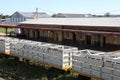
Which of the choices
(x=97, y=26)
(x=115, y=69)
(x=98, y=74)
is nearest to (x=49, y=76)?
(x=98, y=74)

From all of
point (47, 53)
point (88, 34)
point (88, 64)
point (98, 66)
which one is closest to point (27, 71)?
point (47, 53)

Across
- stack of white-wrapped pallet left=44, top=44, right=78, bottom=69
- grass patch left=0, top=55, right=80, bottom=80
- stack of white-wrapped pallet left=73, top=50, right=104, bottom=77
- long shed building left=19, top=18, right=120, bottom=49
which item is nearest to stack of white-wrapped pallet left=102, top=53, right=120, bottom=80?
stack of white-wrapped pallet left=73, top=50, right=104, bottom=77

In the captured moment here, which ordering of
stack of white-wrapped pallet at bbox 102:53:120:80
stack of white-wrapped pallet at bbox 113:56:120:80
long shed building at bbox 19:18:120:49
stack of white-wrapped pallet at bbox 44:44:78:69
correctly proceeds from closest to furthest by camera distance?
stack of white-wrapped pallet at bbox 113:56:120:80
stack of white-wrapped pallet at bbox 102:53:120:80
stack of white-wrapped pallet at bbox 44:44:78:69
long shed building at bbox 19:18:120:49

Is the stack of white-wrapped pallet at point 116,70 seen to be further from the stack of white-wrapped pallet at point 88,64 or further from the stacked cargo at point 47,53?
the stacked cargo at point 47,53

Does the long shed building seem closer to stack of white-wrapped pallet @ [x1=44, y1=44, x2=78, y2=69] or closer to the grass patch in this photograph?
stack of white-wrapped pallet @ [x1=44, y1=44, x2=78, y2=69]

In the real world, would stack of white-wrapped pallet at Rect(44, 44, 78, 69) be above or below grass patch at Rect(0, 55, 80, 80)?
above

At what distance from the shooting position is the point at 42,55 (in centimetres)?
1814

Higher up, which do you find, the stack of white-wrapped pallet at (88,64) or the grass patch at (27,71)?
the stack of white-wrapped pallet at (88,64)

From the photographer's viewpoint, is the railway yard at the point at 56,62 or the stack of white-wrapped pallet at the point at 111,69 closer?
the stack of white-wrapped pallet at the point at 111,69

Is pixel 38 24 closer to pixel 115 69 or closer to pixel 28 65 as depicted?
pixel 28 65

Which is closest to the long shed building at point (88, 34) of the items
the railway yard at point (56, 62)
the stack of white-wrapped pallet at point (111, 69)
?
the railway yard at point (56, 62)

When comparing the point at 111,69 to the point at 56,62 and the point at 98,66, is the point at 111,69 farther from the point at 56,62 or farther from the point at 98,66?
the point at 56,62

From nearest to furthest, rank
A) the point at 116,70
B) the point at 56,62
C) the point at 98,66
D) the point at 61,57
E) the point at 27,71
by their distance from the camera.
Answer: the point at 116,70 → the point at 98,66 → the point at 61,57 → the point at 56,62 → the point at 27,71

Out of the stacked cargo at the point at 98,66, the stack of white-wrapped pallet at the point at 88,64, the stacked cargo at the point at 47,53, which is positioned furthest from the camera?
the stacked cargo at the point at 47,53
